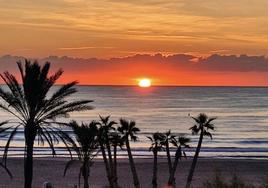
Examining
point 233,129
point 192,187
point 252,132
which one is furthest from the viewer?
point 233,129

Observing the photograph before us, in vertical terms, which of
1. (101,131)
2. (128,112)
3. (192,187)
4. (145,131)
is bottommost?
(192,187)

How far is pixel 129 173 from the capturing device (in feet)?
170

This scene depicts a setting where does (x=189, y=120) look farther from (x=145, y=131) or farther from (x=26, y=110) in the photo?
(x=26, y=110)

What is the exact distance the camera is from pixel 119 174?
2010 inches

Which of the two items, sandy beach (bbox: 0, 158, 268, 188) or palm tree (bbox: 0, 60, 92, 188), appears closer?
palm tree (bbox: 0, 60, 92, 188)

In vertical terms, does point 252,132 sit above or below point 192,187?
above

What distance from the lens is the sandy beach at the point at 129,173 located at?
4612cm

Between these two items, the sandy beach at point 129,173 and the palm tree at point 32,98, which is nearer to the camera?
the palm tree at point 32,98

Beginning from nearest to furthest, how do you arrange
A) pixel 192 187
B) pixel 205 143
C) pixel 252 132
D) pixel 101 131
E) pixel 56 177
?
pixel 101 131 → pixel 192 187 → pixel 56 177 → pixel 205 143 → pixel 252 132

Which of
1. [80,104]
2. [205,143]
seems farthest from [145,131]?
[80,104]

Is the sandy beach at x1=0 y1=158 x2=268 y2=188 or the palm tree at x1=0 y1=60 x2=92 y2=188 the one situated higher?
the palm tree at x1=0 y1=60 x2=92 y2=188

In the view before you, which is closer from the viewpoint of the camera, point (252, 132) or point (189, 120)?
point (252, 132)

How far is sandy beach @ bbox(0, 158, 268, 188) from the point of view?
151ft

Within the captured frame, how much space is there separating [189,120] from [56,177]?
87.9m
